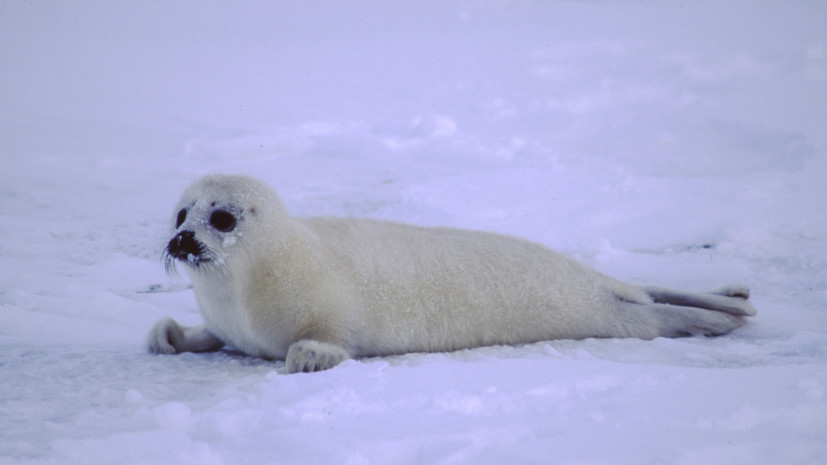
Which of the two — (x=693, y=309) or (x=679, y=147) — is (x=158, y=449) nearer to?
(x=693, y=309)

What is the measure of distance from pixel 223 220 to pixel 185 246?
18 cm

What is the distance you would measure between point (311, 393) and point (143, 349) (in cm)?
108

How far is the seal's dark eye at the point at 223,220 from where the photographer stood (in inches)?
104

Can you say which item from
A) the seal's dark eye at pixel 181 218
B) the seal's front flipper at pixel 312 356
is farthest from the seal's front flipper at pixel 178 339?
the seal's front flipper at pixel 312 356

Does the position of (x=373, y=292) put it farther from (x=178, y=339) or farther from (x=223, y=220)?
(x=178, y=339)

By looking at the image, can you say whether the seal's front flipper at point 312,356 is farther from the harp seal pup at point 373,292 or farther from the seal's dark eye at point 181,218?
the seal's dark eye at point 181,218

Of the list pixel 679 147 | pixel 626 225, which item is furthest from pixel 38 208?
pixel 679 147

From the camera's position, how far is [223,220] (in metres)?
2.66

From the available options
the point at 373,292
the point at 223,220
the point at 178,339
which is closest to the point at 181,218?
the point at 223,220

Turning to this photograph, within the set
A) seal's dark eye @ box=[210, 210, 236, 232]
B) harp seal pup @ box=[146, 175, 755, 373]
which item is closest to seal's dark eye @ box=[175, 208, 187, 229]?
harp seal pup @ box=[146, 175, 755, 373]

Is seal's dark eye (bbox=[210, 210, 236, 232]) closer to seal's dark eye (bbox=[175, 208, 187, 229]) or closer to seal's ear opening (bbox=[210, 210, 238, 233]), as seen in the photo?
seal's ear opening (bbox=[210, 210, 238, 233])

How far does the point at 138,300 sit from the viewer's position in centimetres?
375

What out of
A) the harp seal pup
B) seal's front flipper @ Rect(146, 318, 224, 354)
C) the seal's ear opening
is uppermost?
the seal's ear opening

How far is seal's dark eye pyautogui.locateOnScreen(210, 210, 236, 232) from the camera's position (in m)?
2.65
